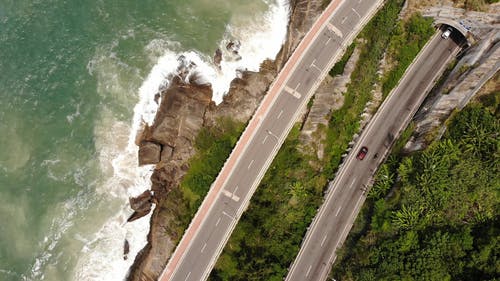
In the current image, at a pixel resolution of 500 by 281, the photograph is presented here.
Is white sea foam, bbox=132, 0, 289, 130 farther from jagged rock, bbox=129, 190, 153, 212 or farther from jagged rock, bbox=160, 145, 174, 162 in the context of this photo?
jagged rock, bbox=129, 190, 153, 212

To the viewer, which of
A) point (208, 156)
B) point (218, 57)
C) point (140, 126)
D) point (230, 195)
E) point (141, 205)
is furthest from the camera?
point (218, 57)

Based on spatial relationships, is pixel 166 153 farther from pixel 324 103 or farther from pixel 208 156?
pixel 324 103

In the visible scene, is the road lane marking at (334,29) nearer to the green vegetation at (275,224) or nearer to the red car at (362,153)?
the red car at (362,153)

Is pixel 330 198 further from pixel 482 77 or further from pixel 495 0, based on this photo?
pixel 495 0

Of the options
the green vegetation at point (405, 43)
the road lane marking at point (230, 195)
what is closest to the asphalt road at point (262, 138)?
the road lane marking at point (230, 195)

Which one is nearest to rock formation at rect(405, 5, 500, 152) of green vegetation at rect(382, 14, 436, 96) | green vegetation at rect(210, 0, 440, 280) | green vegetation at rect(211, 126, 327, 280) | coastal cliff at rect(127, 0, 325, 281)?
green vegetation at rect(382, 14, 436, 96)

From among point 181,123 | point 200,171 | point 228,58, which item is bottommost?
point 200,171

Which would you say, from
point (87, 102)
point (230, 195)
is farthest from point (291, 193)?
point (87, 102)
